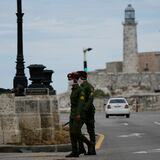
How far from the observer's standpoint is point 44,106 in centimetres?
2258

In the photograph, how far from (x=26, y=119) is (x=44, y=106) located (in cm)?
71

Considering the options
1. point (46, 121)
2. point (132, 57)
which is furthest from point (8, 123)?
point (132, 57)

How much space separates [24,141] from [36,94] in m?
1.78

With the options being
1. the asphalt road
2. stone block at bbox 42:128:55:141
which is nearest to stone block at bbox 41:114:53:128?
stone block at bbox 42:128:55:141

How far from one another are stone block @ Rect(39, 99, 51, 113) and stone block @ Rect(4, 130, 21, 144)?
3.70 feet

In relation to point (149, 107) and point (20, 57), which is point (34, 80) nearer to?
point (20, 57)

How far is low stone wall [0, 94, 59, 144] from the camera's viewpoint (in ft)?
71.2

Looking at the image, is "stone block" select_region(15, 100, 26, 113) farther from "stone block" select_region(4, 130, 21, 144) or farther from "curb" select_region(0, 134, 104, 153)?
"curb" select_region(0, 134, 104, 153)

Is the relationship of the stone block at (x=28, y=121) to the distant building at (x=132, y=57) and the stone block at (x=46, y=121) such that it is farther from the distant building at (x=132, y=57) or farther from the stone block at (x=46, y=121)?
the distant building at (x=132, y=57)

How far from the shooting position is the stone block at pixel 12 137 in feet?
71.2

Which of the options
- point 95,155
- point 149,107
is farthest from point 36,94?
point 149,107

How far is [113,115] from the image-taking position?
52.7m

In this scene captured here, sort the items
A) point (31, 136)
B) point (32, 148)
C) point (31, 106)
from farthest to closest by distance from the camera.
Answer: point (31, 106)
point (31, 136)
point (32, 148)

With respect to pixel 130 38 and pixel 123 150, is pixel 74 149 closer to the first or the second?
pixel 123 150
